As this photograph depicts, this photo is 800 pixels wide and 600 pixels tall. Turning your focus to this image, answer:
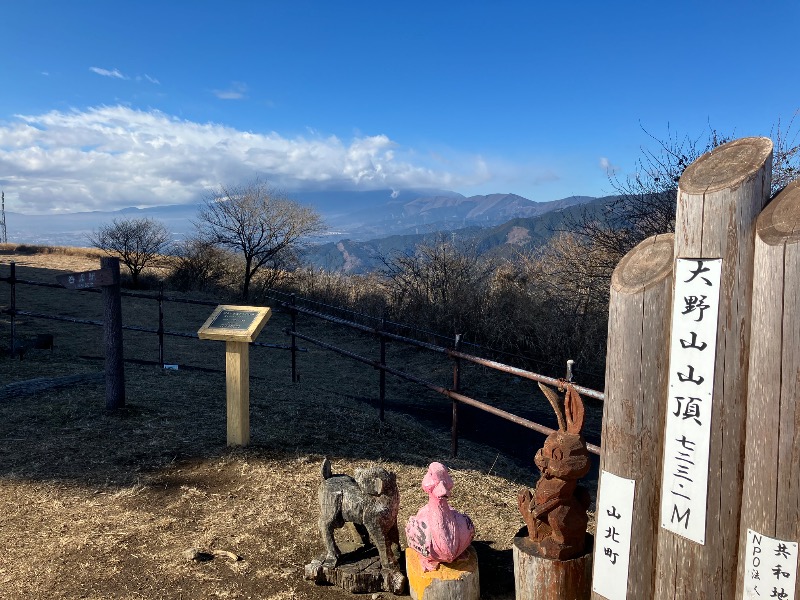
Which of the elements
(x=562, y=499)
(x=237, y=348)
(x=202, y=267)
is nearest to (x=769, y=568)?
(x=562, y=499)

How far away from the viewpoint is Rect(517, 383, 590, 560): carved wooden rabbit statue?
7.24ft

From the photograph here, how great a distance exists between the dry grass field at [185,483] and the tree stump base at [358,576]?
7cm

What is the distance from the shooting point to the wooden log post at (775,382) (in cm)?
161

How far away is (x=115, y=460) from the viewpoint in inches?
176

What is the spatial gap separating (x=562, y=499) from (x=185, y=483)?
114 inches

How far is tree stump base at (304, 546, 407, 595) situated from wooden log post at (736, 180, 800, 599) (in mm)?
1607

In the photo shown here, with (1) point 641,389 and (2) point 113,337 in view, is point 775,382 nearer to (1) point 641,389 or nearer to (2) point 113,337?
(1) point 641,389

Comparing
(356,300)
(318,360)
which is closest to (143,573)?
(318,360)

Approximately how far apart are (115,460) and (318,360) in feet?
21.5

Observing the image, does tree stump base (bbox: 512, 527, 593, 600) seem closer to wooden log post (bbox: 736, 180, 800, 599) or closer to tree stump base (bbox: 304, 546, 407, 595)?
wooden log post (bbox: 736, 180, 800, 599)

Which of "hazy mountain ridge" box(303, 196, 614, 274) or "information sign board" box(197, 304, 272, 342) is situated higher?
"hazy mountain ridge" box(303, 196, 614, 274)

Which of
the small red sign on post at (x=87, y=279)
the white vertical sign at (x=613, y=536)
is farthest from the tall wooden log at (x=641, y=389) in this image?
the small red sign on post at (x=87, y=279)

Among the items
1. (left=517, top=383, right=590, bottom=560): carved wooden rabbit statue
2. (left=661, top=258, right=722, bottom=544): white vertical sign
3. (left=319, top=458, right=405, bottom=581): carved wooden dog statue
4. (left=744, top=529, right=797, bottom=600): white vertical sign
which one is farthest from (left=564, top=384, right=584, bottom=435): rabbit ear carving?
(left=319, top=458, right=405, bottom=581): carved wooden dog statue

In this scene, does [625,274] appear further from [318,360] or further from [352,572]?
[318,360]
